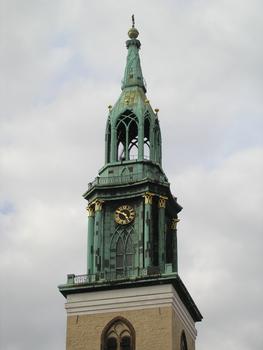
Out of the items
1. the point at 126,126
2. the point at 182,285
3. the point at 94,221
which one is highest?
the point at 126,126

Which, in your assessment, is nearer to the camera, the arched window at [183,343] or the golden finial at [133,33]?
the arched window at [183,343]

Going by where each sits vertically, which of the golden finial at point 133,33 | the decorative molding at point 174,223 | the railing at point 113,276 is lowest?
the railing at point 113,276

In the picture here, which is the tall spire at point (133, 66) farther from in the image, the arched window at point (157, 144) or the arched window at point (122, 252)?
the arched window at point (122, 252)

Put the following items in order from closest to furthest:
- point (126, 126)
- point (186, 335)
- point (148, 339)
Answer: point (148, 339) < point (186, 335) < point (126, 126)

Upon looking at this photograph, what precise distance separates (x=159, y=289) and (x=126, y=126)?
12702 millimetres

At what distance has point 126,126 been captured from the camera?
224ft

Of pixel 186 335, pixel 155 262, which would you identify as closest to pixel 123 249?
→ pixel 155 262

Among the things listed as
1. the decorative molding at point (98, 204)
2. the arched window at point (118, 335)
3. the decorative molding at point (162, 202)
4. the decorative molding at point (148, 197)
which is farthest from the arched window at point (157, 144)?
the arched window at point (118, 335)

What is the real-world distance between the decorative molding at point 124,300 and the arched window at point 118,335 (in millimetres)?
830

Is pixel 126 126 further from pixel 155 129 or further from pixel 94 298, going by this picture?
pixel 94 298

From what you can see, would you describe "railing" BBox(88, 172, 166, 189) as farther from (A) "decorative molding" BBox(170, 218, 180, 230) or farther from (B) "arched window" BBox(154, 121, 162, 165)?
(A) "decorative molding" BBox(170, 218, 180, 230)

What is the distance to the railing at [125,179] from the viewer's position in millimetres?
65625

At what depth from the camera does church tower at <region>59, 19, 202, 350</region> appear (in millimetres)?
60469

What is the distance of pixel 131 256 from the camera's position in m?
63.6
